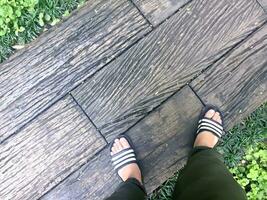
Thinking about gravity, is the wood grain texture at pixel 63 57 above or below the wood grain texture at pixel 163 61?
above

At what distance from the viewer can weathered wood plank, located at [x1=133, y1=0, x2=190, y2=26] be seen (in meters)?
2.17

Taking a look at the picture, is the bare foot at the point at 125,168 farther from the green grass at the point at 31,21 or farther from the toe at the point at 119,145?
the green grass at the point at 31,21

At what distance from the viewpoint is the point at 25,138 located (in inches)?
84.0

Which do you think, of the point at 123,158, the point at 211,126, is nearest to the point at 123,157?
the point at 123,158

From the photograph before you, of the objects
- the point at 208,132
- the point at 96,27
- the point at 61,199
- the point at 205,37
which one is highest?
the point at 96,27

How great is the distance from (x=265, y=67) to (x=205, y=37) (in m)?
0.35

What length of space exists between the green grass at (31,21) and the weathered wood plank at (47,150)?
Answer: 1.26 feet

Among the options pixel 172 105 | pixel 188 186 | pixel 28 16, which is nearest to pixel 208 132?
pixel 172 105

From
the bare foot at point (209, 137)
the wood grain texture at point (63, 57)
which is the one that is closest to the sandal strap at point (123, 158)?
the bare foot at point (209, 137)

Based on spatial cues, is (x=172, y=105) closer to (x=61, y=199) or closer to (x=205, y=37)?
(x=205, y=37)

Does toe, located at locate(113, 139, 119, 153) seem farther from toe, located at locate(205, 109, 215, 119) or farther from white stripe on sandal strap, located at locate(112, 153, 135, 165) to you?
toe, located at locate(205, 109, 215, 119)

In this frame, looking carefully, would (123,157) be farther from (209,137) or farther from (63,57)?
(63,57)

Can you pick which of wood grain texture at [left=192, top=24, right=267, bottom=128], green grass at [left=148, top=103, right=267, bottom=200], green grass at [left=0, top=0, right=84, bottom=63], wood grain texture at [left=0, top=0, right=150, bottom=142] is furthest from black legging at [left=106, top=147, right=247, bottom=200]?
green grass at [left=0, top=0, right=84, bottom=63]

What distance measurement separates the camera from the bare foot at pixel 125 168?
2090 mm
